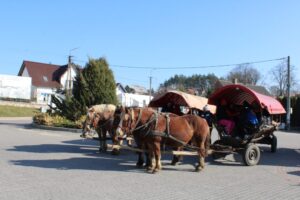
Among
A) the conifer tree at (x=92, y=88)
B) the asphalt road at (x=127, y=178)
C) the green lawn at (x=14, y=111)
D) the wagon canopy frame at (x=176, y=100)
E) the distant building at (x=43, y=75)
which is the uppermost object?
the distant building at (x=43, y=75)

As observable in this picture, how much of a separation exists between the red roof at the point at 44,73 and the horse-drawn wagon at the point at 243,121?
66.6m

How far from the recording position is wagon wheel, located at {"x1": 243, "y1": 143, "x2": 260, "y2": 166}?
13.8m

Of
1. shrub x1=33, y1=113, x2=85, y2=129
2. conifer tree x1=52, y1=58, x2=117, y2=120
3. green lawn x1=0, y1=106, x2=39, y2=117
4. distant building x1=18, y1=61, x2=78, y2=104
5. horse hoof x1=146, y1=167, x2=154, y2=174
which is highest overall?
distant building x1=18, y1=61, x2=78, y2=104

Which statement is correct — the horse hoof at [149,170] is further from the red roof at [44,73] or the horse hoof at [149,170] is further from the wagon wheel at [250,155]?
the red roof at [44,73]

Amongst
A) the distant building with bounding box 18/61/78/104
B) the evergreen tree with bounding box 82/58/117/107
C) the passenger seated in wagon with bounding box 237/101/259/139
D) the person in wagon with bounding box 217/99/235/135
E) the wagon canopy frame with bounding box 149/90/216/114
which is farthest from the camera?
the distant building with bounding box 18/61/78/104

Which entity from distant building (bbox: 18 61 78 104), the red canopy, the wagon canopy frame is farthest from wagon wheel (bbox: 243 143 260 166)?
distant building (bbox: 18 61 78 104)

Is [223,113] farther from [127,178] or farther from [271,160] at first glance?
[127,178]

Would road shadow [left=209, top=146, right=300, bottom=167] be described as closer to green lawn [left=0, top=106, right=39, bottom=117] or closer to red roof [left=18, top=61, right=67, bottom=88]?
green lawn [left=0, top=106, right=39, bottom=117]

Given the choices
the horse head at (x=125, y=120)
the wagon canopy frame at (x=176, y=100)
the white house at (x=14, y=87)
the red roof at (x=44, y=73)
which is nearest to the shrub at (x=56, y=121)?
the wagon canopy frame at (x=176, y=100)

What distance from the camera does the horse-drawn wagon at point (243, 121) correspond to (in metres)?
14.1

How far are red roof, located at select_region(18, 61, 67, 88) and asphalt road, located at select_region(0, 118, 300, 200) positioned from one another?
220 feet

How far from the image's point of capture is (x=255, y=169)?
43.4 ft

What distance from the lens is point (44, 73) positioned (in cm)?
8362

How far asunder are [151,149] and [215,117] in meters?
5.28
